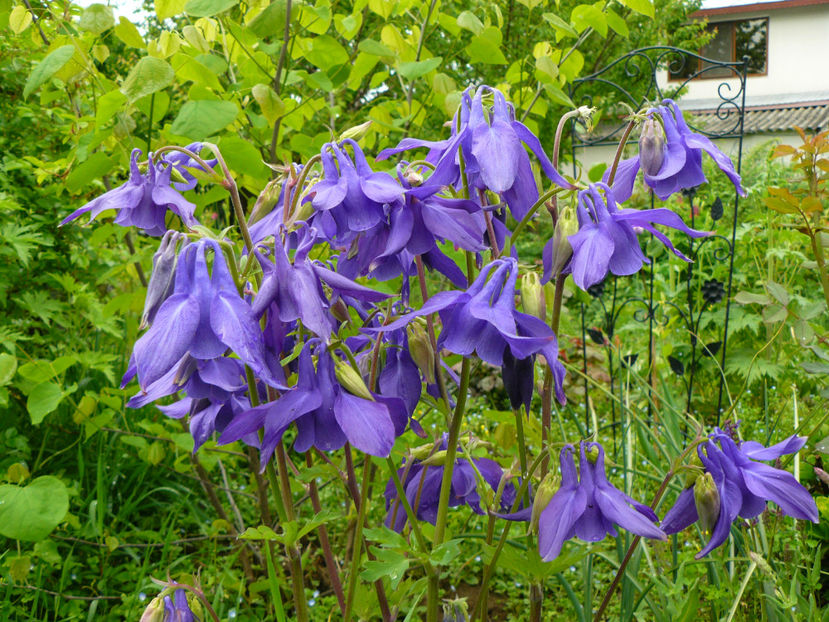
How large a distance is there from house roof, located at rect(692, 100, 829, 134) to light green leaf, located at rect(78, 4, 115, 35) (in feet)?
62.1

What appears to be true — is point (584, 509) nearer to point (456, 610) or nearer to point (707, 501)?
point (707, 501)

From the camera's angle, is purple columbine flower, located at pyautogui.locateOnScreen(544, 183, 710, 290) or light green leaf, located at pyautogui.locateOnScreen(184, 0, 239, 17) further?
light green leaf, located at pyautogui.locateOnScreen(184, 0, 239, 17)

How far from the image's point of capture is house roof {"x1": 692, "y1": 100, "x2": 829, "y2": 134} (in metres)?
18.4

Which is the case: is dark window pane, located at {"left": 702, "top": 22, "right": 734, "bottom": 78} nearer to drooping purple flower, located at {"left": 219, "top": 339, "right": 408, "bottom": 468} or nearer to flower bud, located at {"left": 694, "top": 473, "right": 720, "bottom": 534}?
flower bud, located at {"left": 694, "top": 473, "right": 720, "bottom": 534}

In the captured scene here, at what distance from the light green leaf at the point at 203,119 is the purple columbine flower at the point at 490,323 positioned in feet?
1.95

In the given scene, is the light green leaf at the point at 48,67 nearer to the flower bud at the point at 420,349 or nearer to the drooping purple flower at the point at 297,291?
the drooping purple flower at the point at 297,291

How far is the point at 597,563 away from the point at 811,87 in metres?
23.2

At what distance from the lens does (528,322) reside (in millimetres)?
902

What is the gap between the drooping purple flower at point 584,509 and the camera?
1.03 m

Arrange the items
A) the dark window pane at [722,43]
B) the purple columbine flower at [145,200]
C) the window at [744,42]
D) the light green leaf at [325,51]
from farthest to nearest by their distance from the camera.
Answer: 1. the window at [744,42]
2. the dark window pane at [722,43]
3. the light green leaf at [325,51]
4. the purple columbine flower at [145,200]

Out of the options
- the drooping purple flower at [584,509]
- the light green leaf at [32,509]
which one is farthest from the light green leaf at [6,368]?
the drooping purple flower at [584,509]

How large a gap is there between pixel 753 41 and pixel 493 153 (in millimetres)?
24856

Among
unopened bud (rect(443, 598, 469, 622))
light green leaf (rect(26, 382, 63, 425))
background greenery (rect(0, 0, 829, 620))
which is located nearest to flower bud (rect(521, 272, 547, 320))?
background greenery (rect(0, 0, 829, 620))

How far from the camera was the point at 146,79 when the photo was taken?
1.27m
